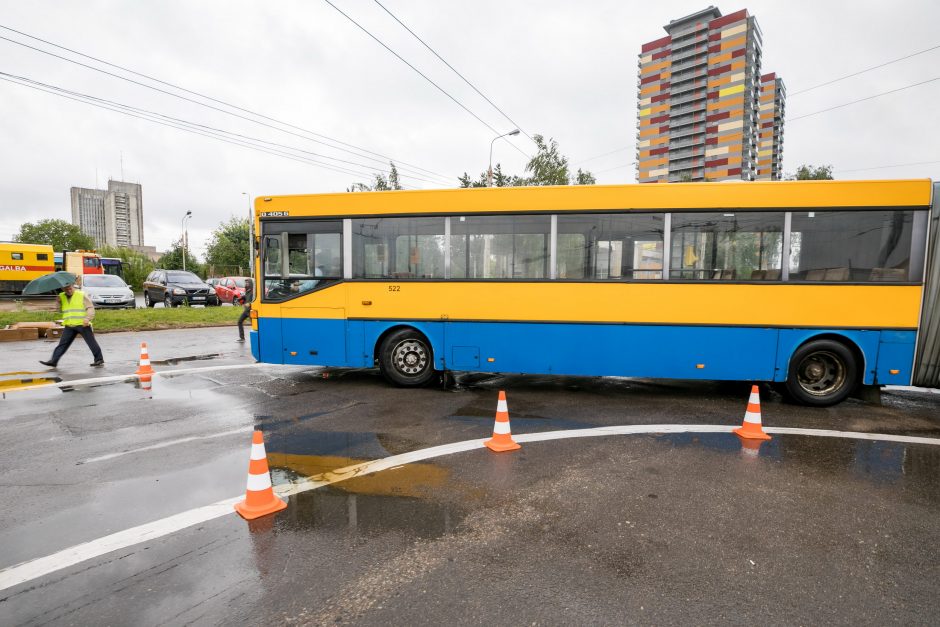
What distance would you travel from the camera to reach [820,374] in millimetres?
7176

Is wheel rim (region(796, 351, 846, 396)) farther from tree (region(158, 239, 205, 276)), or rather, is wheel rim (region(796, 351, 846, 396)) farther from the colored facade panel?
the colored facade panel

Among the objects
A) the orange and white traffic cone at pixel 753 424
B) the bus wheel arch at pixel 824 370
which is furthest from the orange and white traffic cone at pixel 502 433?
the bus wheel arch at pixel 824 370

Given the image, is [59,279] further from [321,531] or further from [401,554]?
[401,554]

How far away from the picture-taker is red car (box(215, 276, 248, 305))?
27953 mm

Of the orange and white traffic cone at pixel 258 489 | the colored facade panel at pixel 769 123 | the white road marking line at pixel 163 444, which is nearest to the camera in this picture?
the orange and white traffic cone at pixel 258 489

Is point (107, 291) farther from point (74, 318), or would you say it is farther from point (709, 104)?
point (709, 104)

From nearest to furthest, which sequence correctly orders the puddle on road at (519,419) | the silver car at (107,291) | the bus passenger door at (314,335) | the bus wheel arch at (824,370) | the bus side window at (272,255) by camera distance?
the puddle on road at (519,419)
the bus wheel arch at (824,370)
the bus passenger door at (314,335)
the bus side window at (272,255)
the silver car at (107,291)

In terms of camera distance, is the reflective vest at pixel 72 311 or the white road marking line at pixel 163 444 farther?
the reflective vest at pixel 72 311

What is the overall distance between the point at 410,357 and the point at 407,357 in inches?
2.1

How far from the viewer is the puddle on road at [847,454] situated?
4.55 metres

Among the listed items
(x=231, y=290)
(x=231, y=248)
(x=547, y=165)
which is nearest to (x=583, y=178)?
(x=547, y=165)

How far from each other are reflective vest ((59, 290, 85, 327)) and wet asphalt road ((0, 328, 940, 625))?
13.1 ft

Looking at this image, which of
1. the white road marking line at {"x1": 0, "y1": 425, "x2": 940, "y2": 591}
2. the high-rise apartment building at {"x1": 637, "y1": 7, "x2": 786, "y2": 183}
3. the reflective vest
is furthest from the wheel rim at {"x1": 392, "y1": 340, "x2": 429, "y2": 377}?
the high-rise apartment building at {"x1": 637, "y1": 7, "x2": 786, "y2": 183}

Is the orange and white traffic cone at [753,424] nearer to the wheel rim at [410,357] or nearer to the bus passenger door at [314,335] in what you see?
the wheel rim at [410,357]
